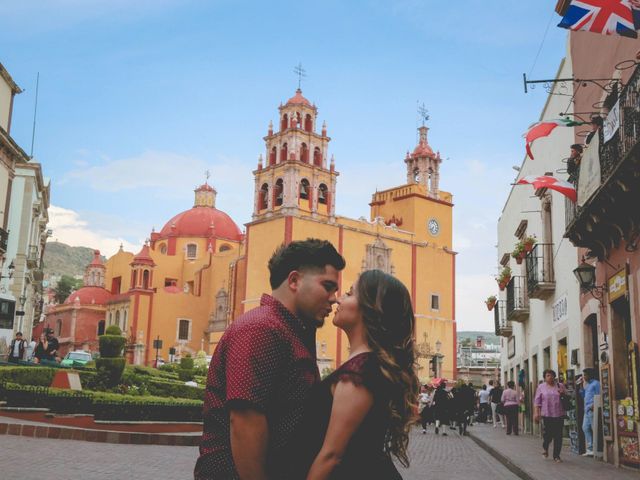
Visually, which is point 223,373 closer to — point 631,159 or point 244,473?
point 244,473

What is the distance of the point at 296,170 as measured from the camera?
53.1m

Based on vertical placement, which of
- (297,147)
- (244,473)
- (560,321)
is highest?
(297,147)

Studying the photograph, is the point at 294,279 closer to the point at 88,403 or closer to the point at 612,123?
the point at 612,123

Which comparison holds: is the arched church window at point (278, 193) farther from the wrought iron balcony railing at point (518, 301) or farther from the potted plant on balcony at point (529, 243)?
the potted plant on balcony at point (529, 243)

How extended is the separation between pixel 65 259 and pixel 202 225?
109501 mm

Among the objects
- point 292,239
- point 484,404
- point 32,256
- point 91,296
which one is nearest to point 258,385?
point 484,404

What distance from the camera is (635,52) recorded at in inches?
476

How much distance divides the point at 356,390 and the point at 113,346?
1629cm

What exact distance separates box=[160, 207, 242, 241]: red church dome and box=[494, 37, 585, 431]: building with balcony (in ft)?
148

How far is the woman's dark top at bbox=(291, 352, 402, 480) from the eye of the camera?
8.63 ft

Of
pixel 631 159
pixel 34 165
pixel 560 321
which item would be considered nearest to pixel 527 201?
pixel 560 321

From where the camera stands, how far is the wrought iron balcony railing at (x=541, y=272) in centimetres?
1884

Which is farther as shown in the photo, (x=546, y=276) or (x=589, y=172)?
(x=546, y=276)

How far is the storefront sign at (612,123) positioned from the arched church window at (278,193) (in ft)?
142
